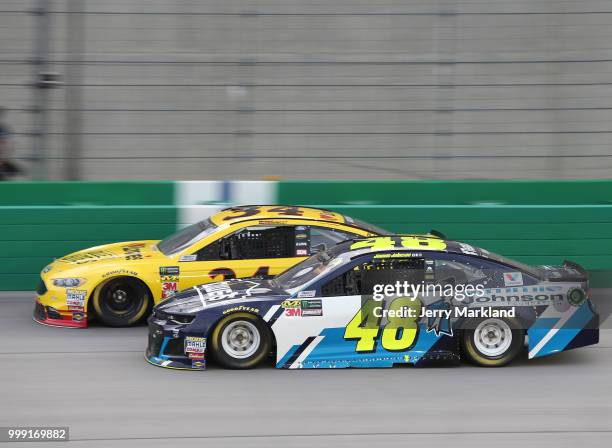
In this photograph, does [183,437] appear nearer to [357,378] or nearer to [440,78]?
[357,378]

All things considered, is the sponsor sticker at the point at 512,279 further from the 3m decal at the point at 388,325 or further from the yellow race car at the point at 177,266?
the yellow race car at the point at 177,266

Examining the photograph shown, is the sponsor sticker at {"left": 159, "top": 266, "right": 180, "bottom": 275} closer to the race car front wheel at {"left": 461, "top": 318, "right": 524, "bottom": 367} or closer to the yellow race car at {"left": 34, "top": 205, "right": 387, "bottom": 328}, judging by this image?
the yellow race car at {"left": 34, "top": 205, "right": 387, "bottom": 328}

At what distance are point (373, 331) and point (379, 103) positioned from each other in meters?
5.84

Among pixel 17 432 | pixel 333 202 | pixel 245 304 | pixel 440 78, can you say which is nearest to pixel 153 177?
pixel 333 202

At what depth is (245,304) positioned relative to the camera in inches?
288

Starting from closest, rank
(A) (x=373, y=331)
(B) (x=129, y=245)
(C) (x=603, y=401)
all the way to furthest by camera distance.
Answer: (C) (x=603, y=401)
(A) (x=373, y=331)
(B) (x=129, y=245)

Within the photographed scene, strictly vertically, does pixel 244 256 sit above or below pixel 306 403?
above

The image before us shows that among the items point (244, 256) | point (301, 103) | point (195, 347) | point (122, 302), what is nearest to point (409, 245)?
point (195, 347)

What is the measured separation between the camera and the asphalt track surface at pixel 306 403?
235 inches

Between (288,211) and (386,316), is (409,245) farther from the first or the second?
(288,211)

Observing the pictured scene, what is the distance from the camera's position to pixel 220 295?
7520 millimetres

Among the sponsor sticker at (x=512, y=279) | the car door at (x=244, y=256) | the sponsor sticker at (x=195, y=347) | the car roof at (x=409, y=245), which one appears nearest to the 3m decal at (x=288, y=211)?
the car door at (x=244, y=256)

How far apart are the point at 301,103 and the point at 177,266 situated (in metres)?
4.14

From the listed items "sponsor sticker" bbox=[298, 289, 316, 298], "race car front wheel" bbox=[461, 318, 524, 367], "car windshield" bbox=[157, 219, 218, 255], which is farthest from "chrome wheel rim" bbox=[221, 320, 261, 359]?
"car windshield" bbox=[157, 219, 218, 255]
